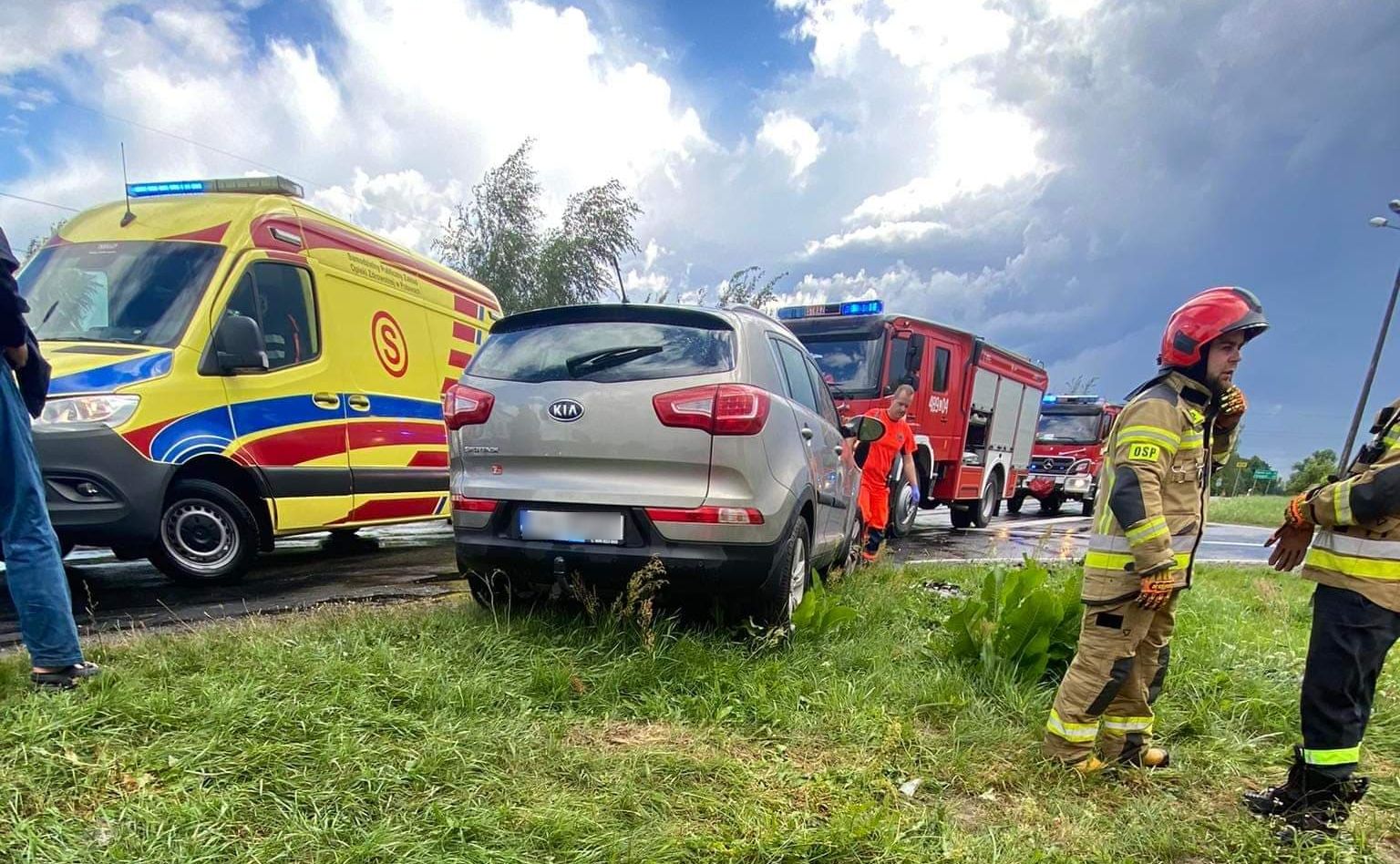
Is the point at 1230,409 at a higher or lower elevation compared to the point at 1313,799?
higher

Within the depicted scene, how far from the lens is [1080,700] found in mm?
2699

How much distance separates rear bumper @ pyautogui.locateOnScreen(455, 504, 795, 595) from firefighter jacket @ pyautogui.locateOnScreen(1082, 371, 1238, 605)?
52.8 inches

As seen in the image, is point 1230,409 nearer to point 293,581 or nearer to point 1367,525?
point 1367,525

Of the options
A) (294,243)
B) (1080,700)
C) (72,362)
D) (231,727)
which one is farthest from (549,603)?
(294,243)

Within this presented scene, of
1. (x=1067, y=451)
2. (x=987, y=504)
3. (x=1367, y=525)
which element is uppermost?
(x=1067, y=451)

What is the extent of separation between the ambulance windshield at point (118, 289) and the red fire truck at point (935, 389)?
6.18 meters

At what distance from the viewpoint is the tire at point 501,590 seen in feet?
12.3

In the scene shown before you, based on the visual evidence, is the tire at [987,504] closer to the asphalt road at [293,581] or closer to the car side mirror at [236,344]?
the asphalt road at [293,581]

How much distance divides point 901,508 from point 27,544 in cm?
831

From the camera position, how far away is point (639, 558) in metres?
3.33

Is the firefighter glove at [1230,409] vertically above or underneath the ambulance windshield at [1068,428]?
underneath

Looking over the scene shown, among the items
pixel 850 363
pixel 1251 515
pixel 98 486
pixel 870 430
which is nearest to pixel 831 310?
pixel 850 363

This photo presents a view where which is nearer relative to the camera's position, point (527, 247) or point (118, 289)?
point (118, 289)

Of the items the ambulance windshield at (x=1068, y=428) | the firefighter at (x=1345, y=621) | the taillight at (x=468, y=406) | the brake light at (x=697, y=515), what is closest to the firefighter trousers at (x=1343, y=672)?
the firefighter at (x=1345, y=621)
